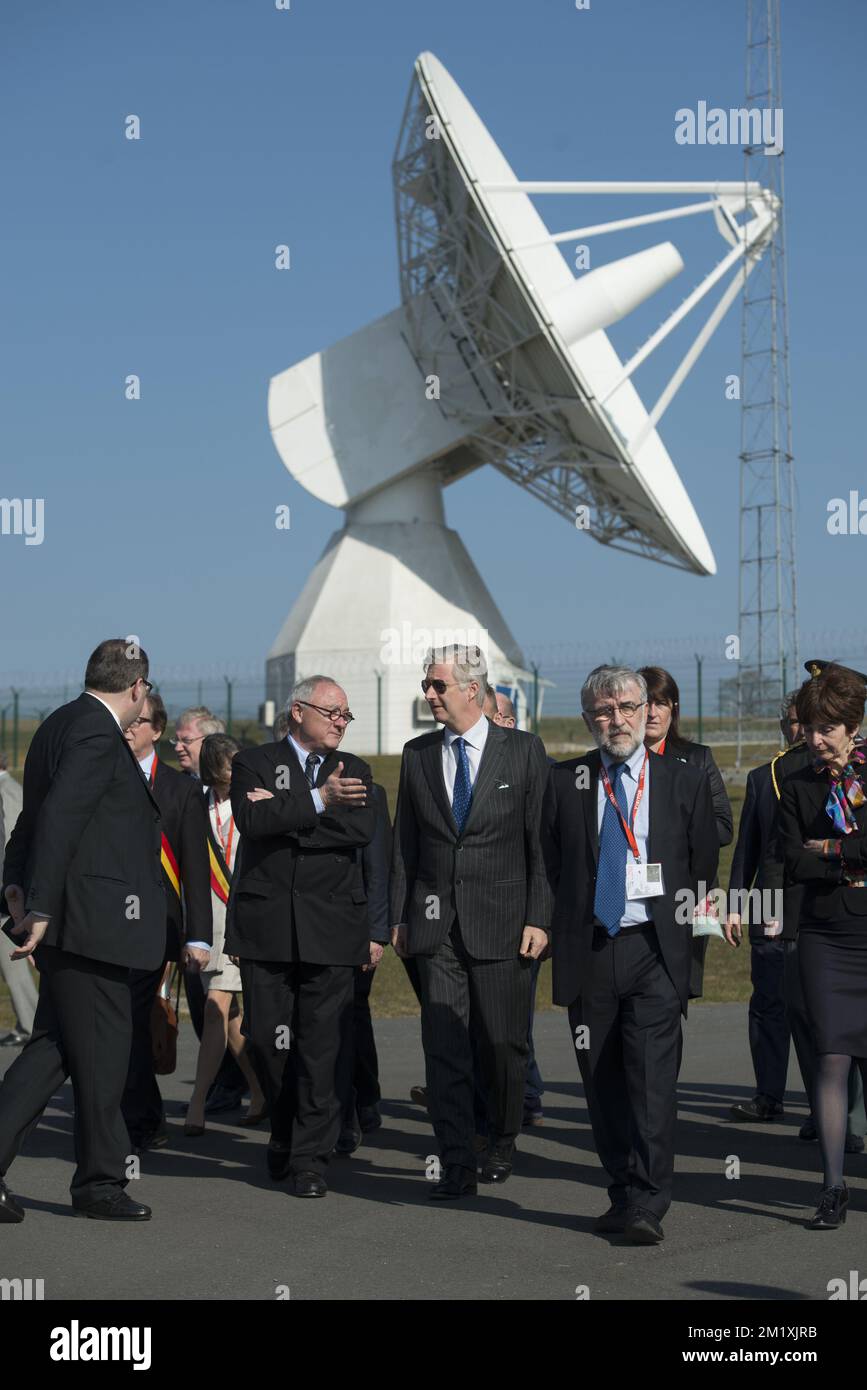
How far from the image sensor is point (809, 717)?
6.40m

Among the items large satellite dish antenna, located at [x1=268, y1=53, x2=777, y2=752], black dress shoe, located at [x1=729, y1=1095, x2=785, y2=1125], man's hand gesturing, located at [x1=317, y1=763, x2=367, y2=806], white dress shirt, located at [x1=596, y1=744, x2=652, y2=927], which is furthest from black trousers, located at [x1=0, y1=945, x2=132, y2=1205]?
large satellite dish antenna, located at [x1=268, y1=53, x2=777, y2=752]

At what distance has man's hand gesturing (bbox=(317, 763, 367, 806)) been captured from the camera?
6.79m

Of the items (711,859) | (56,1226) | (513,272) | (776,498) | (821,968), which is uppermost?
(513,272)

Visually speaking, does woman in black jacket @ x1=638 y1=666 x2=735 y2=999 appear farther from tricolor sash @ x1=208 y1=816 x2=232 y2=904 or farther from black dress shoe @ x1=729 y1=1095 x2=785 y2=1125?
tricolor sash @ x1=208 y1=816 x2=232 y2=904

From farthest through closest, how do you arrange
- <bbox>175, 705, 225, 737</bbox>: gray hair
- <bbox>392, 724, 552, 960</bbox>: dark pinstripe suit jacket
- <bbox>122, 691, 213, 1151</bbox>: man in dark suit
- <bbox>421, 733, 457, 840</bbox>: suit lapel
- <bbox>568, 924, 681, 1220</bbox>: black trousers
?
<bbox>175, 705, 225, 737</bbox>: gray hair → <bbox>122, 691, 213, 1151</bbox>: man in dark suit → <bbox>421, 733, 457, 840</bbox>: suit lapel → <bbox>392, 724, 552, 960</bbox>: dark pinstripe suit jacket → <bbox>568, 924, 681, 1220</bbox>: black trousers

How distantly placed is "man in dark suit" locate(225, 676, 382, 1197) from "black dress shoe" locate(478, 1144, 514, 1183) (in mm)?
670
